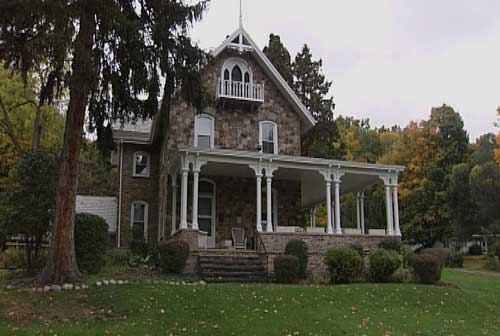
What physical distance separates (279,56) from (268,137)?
10.5 metres

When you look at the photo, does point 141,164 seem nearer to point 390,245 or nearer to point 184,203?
point 184,203

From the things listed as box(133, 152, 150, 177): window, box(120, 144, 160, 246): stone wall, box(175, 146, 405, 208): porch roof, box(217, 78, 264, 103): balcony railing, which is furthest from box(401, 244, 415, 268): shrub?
box(133, 152, 150, 177): window

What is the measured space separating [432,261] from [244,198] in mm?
7965

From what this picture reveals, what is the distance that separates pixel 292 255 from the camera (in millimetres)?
16344

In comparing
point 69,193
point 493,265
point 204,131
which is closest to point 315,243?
point 204,131

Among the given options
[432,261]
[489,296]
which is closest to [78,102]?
[432,261]

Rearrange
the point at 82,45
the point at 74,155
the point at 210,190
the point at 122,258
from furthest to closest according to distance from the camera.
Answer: the point at 210,190, the point at 122,258, the point at 74,155, the point at 82,45

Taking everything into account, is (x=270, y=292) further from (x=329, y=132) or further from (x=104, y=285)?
(x=329, y=132)

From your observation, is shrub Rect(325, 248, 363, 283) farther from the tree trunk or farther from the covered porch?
the tree trunk

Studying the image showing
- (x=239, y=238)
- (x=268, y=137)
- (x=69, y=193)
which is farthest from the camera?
(x=268, y=137)

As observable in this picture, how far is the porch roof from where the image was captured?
17656mm

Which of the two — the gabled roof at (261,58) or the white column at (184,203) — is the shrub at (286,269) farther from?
the gabled roof at (261,58)

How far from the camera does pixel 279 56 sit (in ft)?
102

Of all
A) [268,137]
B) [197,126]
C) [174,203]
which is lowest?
[174,203]
